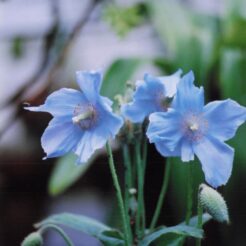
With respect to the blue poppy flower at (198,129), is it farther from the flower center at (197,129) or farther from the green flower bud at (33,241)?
the green flower bud at (33,241)

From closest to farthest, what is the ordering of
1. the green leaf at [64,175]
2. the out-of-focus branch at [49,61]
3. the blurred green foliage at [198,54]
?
1. the green leaf at [64,175]
2. the blurred green foliage at [198,54]
3. the out-of-focus branch at [49,61]

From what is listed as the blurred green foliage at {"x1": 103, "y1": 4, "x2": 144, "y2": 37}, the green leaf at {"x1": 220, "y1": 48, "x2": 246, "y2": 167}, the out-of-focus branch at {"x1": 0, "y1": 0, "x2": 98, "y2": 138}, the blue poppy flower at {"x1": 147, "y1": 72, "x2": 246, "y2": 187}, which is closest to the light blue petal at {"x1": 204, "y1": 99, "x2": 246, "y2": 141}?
the blue poppy flower at {"x1": 147, "y1": 72, "x2": 246, "y2": 187}

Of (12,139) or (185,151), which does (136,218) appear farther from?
(12,139)

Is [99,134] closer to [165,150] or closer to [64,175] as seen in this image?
[165,150]

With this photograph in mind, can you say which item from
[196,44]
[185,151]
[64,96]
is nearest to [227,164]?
[185,151]

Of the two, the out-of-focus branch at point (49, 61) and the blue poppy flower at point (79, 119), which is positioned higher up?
the blue poppy flower at point (79, 119)

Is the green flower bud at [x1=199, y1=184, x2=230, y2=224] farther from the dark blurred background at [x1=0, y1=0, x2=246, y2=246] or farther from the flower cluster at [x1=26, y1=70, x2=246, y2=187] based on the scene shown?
the dark blurred background at [x1=0, y1=0, x2=246, y2=246]

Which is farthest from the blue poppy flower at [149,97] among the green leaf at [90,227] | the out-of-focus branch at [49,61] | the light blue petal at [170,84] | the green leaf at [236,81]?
the out-of-focus branch at [49,61]

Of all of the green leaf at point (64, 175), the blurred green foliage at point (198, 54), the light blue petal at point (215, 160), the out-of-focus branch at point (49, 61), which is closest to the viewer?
the light blue petal at point (215, 160)
